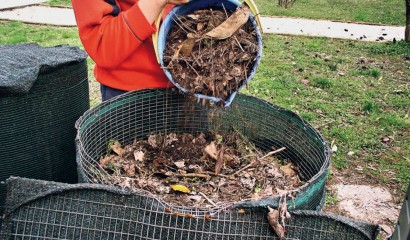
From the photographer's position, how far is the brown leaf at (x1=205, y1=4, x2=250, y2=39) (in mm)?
2223

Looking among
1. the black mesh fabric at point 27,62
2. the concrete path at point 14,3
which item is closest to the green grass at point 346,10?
the concrete path at point 14,3

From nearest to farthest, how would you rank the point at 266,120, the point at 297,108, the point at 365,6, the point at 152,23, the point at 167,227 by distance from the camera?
the point at 167,227 < the point at 152,23 < the point at 266,120 < the point at 297,108 < the point at 365,6

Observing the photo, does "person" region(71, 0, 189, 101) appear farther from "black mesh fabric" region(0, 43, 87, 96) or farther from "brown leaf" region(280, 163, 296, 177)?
"brown leaf" region(280, 163, 296, 177)

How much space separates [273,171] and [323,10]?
9.78 m

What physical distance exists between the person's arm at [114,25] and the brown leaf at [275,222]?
1049 mm

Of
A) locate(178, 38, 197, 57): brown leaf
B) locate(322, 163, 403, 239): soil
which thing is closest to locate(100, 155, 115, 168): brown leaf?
locate(178, 38, 197, 57): brown leaf

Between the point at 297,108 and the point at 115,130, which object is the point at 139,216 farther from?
the point at 297,108

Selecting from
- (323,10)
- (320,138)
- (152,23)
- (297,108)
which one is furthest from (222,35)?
(323,10)

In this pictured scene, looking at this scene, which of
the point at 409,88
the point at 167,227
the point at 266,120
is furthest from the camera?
the point at 409,88

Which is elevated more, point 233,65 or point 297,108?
point 233,65

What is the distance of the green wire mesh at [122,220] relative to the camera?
5.64 feet

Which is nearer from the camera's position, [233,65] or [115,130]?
[233,65]

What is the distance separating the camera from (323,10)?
1141 cm

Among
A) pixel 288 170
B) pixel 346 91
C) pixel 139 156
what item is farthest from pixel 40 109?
pixel 346 91
